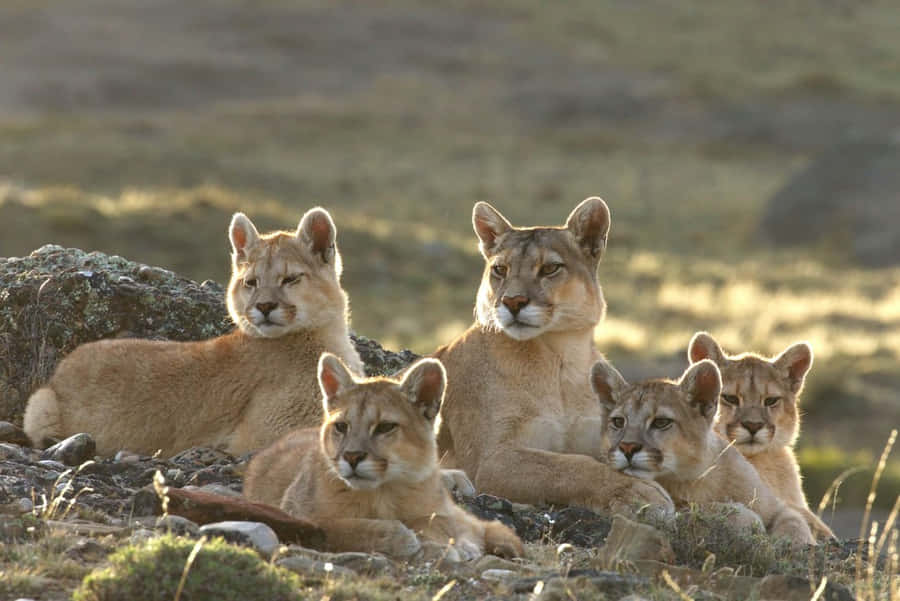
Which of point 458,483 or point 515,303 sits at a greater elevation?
point 515,303

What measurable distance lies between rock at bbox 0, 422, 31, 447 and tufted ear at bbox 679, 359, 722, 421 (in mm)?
6020

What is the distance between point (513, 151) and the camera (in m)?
74.3

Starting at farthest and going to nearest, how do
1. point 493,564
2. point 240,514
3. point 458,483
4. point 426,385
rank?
point 458,483
point 426,385
point 240,514
point 493,564

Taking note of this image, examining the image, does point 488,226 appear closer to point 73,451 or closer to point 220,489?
point 220,489

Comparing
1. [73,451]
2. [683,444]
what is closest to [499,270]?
[683,444]

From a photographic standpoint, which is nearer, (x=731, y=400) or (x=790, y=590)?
(x=790, y=590)

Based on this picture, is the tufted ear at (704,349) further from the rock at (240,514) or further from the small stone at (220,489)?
the rock at (240,514)

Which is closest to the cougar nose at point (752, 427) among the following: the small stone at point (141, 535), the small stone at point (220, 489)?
the small stone at point (220, 489)

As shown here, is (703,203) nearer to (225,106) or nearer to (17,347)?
(225,106)

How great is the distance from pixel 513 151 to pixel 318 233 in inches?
2407

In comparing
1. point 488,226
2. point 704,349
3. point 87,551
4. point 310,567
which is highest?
point 488,226

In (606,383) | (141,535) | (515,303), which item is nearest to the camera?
(141,535)

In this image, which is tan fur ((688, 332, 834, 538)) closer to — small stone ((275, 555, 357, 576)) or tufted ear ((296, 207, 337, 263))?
tufted ear ((296, 207, 337, 263))

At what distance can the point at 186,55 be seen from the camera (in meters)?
88.4
